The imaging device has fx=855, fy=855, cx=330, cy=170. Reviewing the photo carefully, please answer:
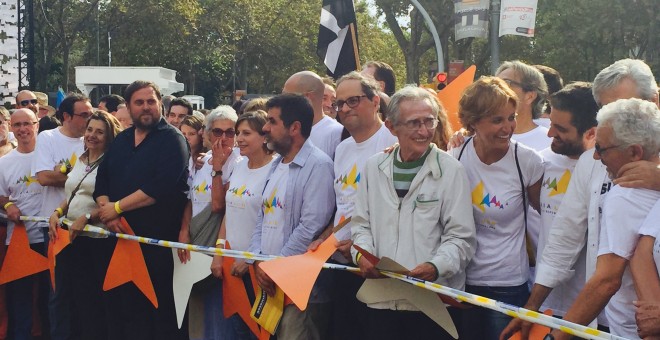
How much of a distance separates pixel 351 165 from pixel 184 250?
169 cm

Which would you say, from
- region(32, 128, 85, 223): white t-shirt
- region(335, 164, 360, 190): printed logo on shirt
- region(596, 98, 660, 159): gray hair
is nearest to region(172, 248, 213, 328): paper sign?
region(335, 164, 360, 190): printed logo on shirt

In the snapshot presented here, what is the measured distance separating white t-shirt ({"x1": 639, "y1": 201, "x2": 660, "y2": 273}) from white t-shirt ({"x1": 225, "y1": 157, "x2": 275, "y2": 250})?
294 cm

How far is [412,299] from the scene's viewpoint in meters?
4.35

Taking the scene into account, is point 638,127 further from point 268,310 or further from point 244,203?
point 244,203

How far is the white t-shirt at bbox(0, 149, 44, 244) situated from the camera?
7.64 meters

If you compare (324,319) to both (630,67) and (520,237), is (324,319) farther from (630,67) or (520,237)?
(630,67)

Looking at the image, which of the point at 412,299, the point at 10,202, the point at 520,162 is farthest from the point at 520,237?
the point at 10,202

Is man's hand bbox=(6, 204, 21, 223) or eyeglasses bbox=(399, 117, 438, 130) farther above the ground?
eyeglasses bbox=(399, 117, 438, 130)

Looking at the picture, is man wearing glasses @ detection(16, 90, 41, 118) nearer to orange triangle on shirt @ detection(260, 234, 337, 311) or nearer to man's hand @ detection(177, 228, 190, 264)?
man's hand @ detection(177, 228, 190, 264)

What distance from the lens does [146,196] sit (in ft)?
20.8

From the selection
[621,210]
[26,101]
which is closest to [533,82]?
[621,210]

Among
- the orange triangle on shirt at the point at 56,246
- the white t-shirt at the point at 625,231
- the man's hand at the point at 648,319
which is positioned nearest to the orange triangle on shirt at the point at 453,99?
the white t-shirt at the point at 625,231

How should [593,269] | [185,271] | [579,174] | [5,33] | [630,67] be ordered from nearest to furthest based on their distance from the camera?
[593,269] < [579,174] < [630,67] < [185,271] < [5,33]

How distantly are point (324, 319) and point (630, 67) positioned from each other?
239 cm
